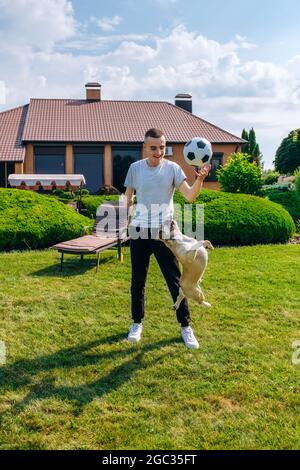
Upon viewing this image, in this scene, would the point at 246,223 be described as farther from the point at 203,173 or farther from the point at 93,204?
the point at 203,173

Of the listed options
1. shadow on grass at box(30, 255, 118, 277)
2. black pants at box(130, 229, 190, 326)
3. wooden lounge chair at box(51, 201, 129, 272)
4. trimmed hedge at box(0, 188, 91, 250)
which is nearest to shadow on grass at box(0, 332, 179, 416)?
black pants at box(130, 229, 190, 326)

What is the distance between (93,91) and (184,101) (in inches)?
229

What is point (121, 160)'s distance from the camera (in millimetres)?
25047

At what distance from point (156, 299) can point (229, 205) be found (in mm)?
5690

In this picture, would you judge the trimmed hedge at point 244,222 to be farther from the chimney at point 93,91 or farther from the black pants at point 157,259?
the chimney at point 93,91

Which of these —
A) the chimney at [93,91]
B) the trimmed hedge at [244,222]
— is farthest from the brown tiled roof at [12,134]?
the trimmed hedge at [244,222]

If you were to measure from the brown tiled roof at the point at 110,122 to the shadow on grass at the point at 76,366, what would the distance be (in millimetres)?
20488

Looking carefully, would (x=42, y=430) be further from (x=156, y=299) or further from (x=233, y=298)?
(x=233, y=298)

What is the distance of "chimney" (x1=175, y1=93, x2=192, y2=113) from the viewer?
97.7ft

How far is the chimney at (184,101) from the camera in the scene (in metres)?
29.8

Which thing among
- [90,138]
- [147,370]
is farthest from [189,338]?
[90,138]

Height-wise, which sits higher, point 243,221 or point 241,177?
point 241,177

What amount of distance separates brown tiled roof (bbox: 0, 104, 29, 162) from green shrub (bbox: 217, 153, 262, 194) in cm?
1076

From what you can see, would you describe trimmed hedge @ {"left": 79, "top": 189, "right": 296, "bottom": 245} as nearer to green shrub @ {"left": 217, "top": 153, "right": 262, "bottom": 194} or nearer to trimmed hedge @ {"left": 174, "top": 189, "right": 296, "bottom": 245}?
trimmed hedge @ {"left": 174, "top": 189, "right": 296, "bottom": 245}
